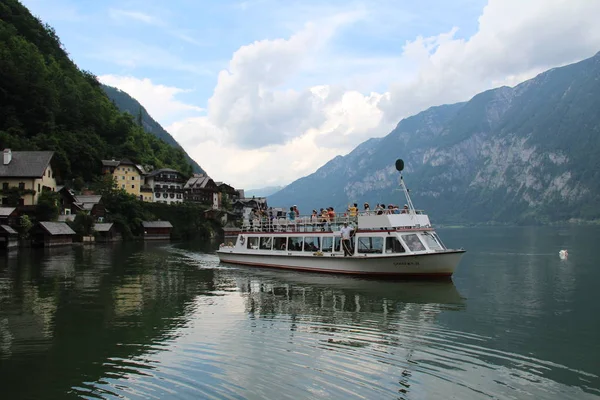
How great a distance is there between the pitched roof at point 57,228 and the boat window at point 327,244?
1853 inches

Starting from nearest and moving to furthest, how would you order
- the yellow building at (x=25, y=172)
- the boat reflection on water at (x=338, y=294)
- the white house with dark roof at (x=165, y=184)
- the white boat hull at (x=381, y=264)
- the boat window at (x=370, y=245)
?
the boat reflection on water at (x=338, y=294)
the white boat hull at (x=381, y=264)
the boat window at (x=370, y=245)
the yellow building at (x=25, y=172)
the white house with dark roof at (x=165, y=184)

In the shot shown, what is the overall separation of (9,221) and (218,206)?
77.7 meters

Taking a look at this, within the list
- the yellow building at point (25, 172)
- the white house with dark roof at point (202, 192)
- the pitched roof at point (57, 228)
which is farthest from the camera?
the white house with dark roof at point (202, 192)

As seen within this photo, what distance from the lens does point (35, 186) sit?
2753 inches

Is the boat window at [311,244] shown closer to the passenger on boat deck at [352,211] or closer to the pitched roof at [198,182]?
the passenger on boat deck at [352,211]

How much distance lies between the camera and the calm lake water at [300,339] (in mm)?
11453

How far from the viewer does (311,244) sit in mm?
37219

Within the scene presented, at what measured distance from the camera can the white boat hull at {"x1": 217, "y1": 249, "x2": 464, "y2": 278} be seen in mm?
29516

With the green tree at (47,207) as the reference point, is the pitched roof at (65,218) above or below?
below

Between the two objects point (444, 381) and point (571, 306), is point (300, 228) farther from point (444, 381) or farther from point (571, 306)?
point (444, 381)

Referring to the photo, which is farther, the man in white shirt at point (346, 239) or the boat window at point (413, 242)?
the man in white shirt at point (346, 239)

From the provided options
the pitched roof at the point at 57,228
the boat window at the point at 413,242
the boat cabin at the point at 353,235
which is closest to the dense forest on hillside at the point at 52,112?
the pitched roof at the point at 57,228

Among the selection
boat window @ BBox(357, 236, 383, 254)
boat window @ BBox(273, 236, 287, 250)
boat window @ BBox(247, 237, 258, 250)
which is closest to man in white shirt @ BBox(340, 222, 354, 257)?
boat window @ BBox(357, 236, 383, 254)

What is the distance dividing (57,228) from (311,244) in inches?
1876
